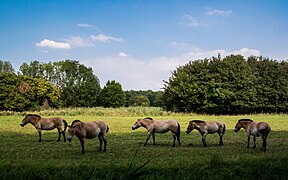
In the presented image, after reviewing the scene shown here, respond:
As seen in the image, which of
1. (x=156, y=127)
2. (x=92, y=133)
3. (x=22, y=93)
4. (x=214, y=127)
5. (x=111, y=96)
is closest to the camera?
(x=92, y=133)

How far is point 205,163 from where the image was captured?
31.3 ft

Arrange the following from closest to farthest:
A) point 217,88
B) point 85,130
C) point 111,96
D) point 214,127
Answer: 1. point 85,130
2. point 214,127
3. point 217,88
4. point 111,96

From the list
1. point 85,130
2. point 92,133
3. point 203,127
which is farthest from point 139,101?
point 85,130

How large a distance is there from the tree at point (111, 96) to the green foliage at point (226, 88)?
3768 cm

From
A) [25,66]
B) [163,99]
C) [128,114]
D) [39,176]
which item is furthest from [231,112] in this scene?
[25,66]

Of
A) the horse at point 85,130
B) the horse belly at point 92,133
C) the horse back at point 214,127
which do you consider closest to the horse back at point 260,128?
the horse back at point 214,127

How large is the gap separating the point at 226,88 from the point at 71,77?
48.6m

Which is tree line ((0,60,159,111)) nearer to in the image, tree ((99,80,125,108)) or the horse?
tree ((99,80,125,108))

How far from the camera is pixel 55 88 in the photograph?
7050 cm

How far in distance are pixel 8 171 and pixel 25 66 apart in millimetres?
85204

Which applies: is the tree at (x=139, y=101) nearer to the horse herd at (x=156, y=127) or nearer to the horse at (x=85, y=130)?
the horse herd at (x=156, y=127)

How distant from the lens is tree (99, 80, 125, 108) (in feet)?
295

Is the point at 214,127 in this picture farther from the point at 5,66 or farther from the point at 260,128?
the point at 5,66

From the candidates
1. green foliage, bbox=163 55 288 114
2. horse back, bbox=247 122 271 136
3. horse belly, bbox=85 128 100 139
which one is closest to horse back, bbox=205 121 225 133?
horse back, bbox=247 122 271 136
